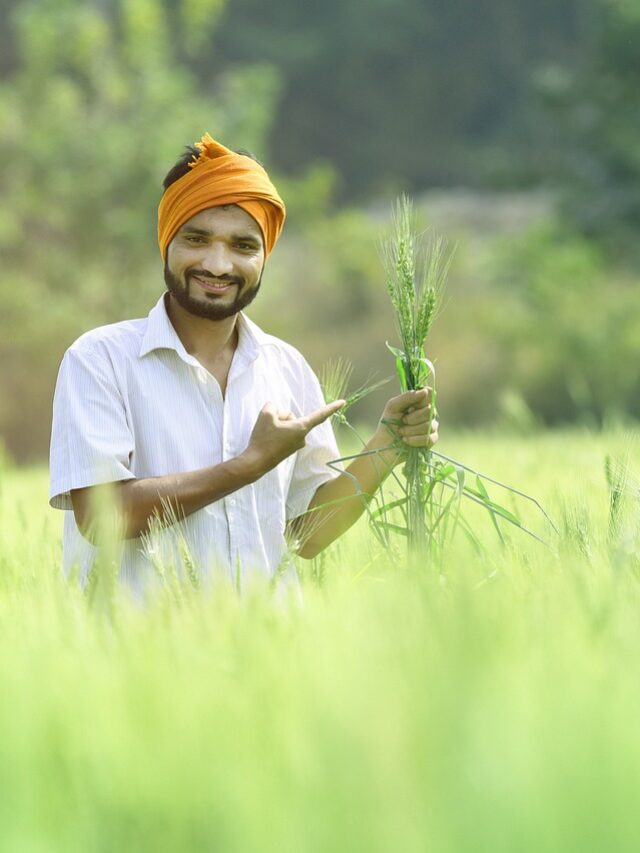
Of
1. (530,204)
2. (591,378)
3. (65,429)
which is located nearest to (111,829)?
(65,429)

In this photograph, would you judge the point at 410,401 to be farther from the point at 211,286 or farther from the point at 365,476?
the point at 211,286

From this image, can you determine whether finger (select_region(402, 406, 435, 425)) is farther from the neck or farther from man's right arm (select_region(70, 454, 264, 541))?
the neck

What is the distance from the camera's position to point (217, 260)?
2381mm

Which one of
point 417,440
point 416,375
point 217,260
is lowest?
point 417,440

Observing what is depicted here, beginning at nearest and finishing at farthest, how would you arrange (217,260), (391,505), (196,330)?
(391,505)
(217,260)
(196,330)

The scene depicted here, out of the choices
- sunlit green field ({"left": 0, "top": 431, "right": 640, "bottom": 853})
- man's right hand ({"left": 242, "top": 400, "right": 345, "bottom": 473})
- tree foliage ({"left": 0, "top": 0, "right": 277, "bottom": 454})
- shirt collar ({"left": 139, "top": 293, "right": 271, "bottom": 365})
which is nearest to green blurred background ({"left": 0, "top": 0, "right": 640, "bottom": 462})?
tree foliage ({"left": 0, "top": 0, "right": 277, "bottom": 454})

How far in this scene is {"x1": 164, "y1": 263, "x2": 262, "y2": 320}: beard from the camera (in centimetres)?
241

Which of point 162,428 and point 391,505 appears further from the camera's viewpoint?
A: point 162,428

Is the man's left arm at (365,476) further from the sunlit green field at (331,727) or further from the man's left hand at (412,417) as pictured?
the sunlit green field at (331,727)

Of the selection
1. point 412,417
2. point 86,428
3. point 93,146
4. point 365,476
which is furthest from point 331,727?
point 93,146

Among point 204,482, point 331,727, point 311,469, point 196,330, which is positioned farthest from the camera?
point 311,469

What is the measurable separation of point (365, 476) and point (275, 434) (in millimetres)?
366

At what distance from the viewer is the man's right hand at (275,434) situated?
6.96 ft

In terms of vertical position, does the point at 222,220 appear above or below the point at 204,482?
above
